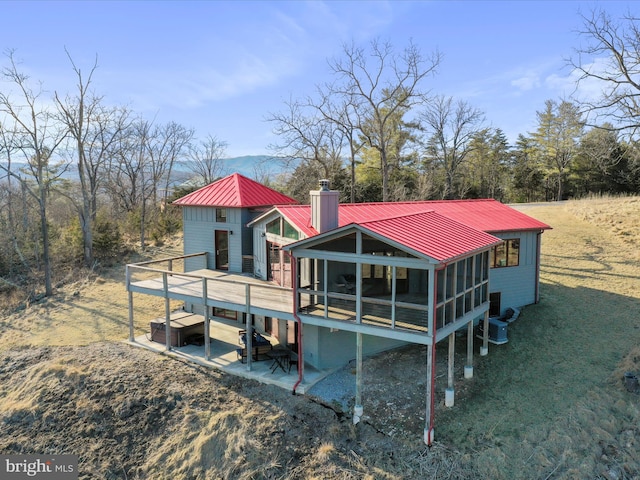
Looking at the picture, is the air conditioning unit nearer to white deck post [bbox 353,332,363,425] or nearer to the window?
the window

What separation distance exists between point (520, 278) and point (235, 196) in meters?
11.9

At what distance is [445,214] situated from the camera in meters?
16.9

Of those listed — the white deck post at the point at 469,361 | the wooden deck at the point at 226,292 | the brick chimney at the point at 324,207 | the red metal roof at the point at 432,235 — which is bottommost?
the white deck post at the point at 469,361

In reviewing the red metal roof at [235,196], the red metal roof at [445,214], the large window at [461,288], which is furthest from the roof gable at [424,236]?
the red metal roof at [235,196]

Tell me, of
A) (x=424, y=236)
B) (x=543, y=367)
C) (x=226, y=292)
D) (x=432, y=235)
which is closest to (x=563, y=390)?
(x=543, y=367)

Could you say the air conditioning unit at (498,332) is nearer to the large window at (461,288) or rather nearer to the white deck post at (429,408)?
the large window at (461,288)

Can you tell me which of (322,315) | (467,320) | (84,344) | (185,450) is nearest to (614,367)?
(467,320)

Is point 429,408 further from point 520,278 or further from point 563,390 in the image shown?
point 520,278

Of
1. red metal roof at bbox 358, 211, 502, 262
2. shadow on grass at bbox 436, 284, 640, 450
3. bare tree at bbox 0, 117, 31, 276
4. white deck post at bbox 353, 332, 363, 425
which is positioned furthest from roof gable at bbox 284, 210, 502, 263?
bare tree at bbox 0, 117, 31, 276

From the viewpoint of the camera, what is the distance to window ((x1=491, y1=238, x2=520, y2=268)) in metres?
15.8

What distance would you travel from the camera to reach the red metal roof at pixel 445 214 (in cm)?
1409

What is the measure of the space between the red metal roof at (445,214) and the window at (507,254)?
0.61 meters

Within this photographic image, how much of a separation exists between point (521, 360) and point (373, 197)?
88.7 ft

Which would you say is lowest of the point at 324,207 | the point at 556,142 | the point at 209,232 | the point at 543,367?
the point at 543,367
